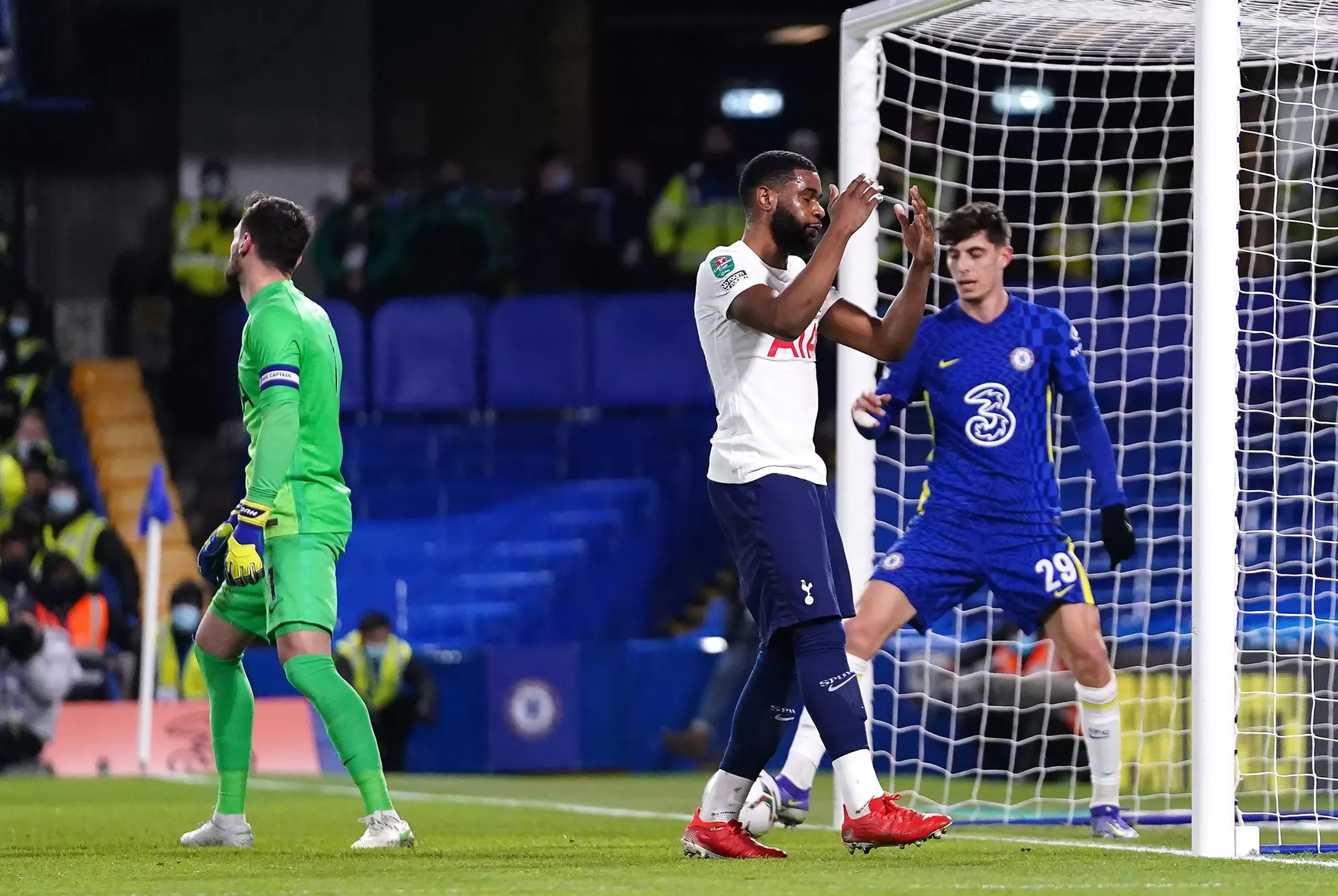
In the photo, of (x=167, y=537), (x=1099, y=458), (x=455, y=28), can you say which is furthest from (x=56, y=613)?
(x=1099, y=458)

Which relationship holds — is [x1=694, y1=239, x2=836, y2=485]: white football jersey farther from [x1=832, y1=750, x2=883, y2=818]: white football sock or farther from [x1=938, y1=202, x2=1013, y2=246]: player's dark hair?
[x1=938, y1=202, x2=1013, y2=246]: player's dark hair

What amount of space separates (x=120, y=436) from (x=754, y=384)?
13678 millimetres

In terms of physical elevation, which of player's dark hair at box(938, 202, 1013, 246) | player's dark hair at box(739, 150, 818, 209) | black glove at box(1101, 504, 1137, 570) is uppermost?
player's dark hair at box(938, 202, 1013, 246)

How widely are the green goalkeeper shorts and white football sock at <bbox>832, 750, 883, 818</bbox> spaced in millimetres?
1627

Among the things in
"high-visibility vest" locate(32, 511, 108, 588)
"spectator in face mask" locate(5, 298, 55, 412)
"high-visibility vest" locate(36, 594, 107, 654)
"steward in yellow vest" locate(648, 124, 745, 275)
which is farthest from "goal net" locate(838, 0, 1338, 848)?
"spectator in face mask" locate(5, 298, 55, 412)

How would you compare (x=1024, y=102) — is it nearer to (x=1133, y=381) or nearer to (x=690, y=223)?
(x=1133, y=381)

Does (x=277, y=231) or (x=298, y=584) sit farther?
(x=277, y=231)

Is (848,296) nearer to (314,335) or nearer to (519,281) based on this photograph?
(314,335)

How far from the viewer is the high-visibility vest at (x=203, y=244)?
18.1 m

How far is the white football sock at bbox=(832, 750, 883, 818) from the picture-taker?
4902 millimetres

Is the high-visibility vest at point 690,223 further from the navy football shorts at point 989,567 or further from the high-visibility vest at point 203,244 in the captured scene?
the navy football shorts at point 989,567

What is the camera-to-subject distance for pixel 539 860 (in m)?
5.51

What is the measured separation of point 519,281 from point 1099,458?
11687mm

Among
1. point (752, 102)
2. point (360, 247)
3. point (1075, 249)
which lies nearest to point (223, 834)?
point (1075, 249)
